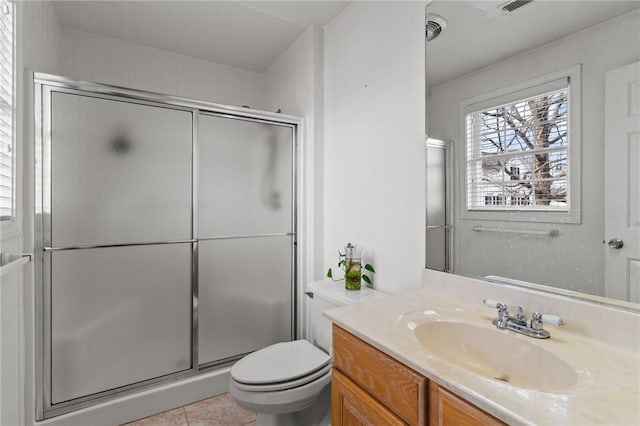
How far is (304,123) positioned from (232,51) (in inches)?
38.5

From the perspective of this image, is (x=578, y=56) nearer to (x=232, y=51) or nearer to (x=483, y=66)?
(x=483, y=66)

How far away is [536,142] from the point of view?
1.08 meters

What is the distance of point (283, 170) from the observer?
230 cm

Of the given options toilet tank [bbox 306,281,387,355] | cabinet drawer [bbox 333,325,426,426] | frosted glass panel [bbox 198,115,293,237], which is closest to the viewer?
cabinet drawer [bbox 333,325,426,426]

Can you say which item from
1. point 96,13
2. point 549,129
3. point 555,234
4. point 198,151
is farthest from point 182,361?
point 96,13

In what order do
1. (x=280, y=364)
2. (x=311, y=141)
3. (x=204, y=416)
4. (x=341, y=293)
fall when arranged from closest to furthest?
(x=280, y=364) → (x=341, y=293) → (x=204, y=416) → (x=311, y=141)

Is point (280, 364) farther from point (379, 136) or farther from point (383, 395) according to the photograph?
point (379, 136)

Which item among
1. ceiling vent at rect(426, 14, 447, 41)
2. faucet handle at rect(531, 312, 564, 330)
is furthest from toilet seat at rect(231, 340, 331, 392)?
ceiling vent at rect(426, 14, 447, 41)

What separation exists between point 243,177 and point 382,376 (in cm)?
158

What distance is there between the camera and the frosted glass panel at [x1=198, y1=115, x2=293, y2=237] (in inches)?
79.5

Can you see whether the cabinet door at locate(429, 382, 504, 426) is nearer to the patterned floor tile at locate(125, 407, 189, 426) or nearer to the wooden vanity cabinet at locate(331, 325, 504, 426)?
the wooden vanity cabinet at locate(331, 325, 504, 426)

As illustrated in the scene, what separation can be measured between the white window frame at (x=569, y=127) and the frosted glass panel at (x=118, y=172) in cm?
157

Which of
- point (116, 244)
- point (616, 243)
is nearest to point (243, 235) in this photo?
point (116, 244)

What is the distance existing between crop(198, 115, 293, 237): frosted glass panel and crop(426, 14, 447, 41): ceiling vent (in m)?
1.16
